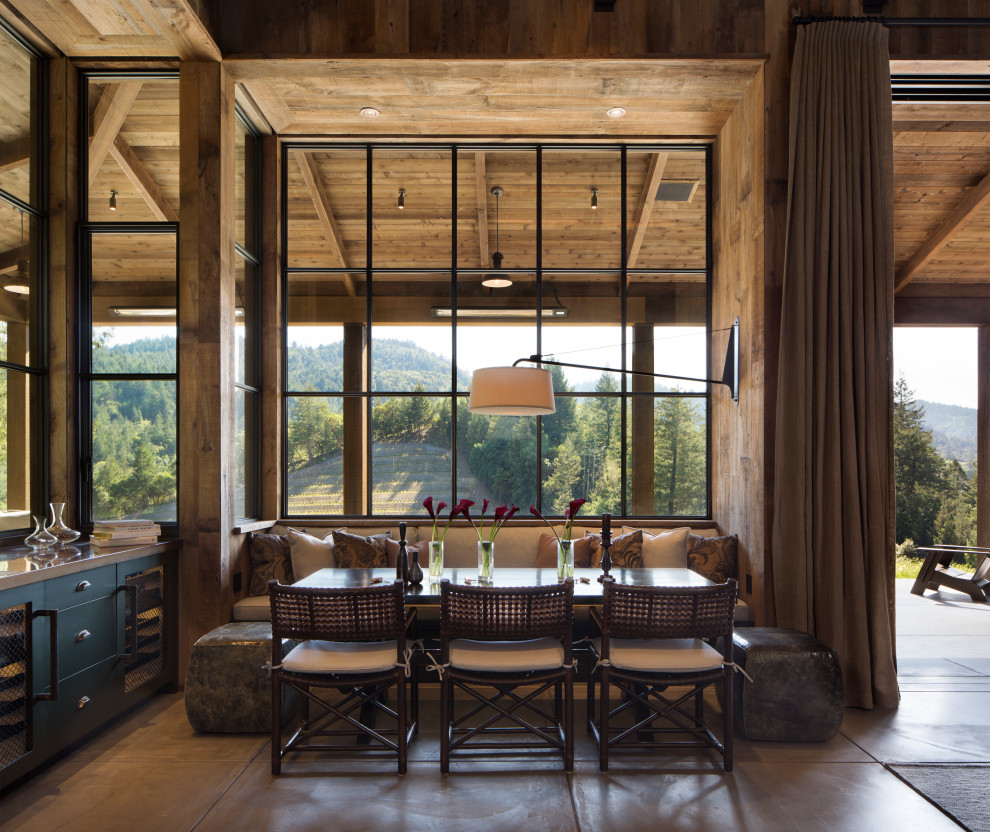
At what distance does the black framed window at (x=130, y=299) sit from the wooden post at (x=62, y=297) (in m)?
0.06

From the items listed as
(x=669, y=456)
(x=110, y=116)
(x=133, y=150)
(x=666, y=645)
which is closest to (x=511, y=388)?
(x=666, y=645)

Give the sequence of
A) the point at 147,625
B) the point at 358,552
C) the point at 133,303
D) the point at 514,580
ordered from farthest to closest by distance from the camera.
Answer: the point at 358,552 < the point at 133,303 < the point at 147,625 < the point at 514,580

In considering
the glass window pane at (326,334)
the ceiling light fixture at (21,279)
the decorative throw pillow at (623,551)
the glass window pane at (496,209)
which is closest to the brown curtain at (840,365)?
the decorative throw pillow at (623,551)

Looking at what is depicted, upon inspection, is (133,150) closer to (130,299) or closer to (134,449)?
(130,299)

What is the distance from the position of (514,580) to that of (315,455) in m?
2.37

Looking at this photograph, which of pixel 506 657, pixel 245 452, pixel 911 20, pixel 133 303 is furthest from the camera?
pixel 245 452

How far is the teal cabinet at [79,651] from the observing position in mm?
2734

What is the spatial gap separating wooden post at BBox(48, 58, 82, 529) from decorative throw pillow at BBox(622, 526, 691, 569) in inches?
146

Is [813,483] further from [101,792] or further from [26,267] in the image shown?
[26,267]

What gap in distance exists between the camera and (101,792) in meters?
2.78

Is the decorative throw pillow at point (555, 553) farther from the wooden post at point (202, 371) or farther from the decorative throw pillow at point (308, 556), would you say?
the wooden post at point (202, 371)

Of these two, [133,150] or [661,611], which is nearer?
[661,611]

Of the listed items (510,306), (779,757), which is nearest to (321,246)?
(510,306)

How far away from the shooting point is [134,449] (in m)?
4.29
